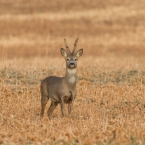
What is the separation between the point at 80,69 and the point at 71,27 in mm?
12551

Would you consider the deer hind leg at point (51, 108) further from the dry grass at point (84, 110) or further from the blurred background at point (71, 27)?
the blurred background at point (71, 27)

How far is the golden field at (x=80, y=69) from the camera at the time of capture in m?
9.73

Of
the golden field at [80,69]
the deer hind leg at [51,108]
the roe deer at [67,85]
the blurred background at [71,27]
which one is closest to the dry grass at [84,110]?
the golden field at [80,69]

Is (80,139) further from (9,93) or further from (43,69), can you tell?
(43,69)

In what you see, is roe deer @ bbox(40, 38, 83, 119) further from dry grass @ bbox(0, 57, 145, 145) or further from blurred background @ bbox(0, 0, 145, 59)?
blurred background @ bbox(0, 0, 145, 59)

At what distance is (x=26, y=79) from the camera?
725 inches

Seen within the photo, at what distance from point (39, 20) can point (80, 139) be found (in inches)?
973

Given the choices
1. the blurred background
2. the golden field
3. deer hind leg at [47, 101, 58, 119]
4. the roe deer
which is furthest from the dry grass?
the blurred background

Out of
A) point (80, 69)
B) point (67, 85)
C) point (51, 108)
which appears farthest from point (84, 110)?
point (80, 69)

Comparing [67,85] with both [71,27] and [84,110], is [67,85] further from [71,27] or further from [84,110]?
[71,27]

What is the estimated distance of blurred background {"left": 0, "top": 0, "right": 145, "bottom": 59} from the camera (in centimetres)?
3014

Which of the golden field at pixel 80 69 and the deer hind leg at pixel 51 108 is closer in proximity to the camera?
the golden field at pixel 80 69

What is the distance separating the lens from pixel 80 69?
20.7 metres

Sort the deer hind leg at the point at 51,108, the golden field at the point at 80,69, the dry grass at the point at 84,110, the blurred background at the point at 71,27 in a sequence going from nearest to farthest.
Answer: the dry grass at the point at 84,110 → the golden field at the point at 80,69 → the deer hind leg at the point at 51,108 → the blurred background at the point at 71,27
